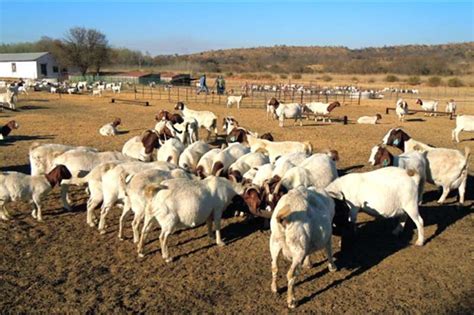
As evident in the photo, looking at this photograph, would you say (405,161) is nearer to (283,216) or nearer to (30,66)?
(283,216)

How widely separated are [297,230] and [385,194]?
2828 millimetres

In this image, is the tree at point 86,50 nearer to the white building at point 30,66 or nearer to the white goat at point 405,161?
the white building at point 30,66

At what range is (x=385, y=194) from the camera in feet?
28.3

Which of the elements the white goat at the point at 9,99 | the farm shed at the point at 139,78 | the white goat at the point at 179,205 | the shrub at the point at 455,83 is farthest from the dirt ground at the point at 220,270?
the shrub at the point at 455,83

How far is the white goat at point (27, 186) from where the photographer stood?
9.72 metres

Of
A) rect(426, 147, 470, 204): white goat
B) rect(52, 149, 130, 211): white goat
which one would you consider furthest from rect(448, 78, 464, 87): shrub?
rect(52, 149, 130, 211): white goat

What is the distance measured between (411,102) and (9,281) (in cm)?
4026

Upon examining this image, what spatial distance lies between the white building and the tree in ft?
14.4

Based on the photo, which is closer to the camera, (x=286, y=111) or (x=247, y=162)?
(x=247, y=162)

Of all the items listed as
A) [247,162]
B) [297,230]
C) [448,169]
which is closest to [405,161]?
[448,169]

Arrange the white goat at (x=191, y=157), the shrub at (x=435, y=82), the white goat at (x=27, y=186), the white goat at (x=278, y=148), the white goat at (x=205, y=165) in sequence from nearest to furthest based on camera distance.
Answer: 1. the white goat at (x=27, y=186)
2. the white goat at (x=205, y=165)
3. the white goat at (x=191, y=157)
4. the white goat at (x=278, y=148)
5. the shrub at (x=435, y=82)

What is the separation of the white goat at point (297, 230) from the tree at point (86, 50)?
73.6 m

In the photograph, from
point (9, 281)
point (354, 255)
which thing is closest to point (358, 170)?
point (354, 255)

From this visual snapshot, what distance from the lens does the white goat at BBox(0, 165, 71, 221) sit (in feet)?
31.9
